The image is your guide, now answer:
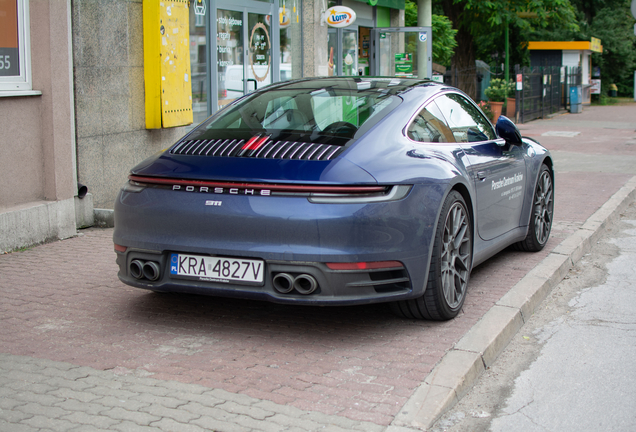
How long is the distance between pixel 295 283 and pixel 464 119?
2.23m

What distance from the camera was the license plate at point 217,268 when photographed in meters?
4.01

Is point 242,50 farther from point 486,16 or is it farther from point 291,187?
point 486,16

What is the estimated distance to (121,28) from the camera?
27.5ft

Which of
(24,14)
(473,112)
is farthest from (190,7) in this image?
(473,112)

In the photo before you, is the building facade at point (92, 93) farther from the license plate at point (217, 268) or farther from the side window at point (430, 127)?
the side window at point (430, 127)

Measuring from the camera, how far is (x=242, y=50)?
12516 millimetres

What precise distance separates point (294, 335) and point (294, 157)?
1054mm

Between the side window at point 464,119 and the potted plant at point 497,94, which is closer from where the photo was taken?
the side window at point 464,119

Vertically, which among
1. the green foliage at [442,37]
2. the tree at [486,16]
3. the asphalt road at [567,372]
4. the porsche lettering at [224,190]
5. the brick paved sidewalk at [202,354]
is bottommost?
the asphalt road at [567,372]

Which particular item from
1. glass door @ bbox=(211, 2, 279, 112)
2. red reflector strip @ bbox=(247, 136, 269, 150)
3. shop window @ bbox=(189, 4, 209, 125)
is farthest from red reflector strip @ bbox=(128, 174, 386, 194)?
glass door @ bbox=(211, 2, 279, 112)

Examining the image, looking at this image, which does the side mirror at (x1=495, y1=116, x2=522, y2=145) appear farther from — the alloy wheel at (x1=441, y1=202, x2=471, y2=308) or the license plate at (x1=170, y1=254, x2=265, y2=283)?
the license plate at (x1=170, y1=254, x2=265, y2=283)

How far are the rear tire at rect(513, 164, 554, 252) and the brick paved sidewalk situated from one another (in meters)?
0.82

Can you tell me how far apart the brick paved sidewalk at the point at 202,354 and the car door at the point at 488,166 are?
0.50 m

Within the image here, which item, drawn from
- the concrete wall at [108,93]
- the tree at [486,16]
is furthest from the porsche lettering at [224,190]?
the tree at [486,16]
